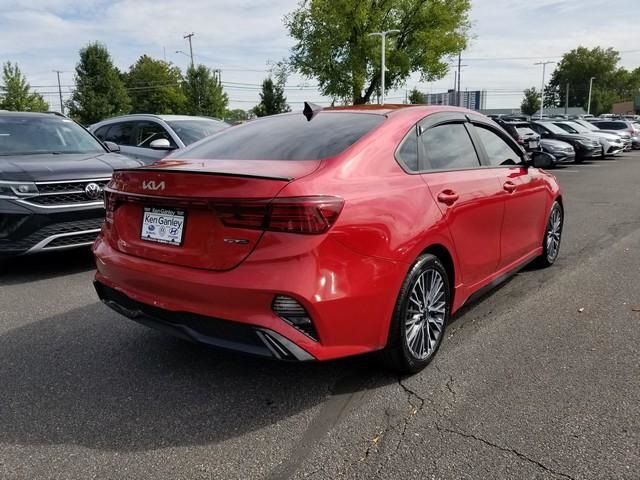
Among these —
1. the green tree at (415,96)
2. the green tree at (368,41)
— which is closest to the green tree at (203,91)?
the green tree at (368,41)

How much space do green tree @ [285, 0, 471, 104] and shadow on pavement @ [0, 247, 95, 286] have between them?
112ft

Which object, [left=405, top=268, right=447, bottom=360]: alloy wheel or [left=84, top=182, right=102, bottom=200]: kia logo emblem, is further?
[left=84, top=182, right=102, bottom=200]: kia logo emblem

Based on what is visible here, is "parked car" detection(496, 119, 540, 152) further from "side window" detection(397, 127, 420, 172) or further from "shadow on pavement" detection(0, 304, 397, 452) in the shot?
"shadow on pavement" detection(0, 304, 397, 452)

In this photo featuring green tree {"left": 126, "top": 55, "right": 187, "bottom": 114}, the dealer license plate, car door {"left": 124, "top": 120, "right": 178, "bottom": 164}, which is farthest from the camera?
green tree {"left": 126, "top": 55, "right": 187, "bottom": 114}

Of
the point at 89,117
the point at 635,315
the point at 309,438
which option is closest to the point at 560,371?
the point at 635,315

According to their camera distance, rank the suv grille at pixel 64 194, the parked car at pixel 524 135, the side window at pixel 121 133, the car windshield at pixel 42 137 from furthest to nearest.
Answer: the parked car at pixel 524 135 → the side window at pixel 121 133 → the car windshield at pixel 42 137 → the suv grille at pixel 64 194

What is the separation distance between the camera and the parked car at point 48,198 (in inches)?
196

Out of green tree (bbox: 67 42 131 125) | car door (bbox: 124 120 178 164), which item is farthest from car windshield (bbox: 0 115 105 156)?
green tree (bbox: 67 42 131 125)

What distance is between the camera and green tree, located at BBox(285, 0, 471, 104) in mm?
37500

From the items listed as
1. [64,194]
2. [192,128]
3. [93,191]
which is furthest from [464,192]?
[192,128]

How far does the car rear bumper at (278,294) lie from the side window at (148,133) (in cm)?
621

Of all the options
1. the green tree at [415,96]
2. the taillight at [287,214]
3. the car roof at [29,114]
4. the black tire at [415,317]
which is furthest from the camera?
the green tree at [415,96]

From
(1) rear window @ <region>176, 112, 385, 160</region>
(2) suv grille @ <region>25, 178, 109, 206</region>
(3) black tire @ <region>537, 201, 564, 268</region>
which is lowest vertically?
(3) black tire @ <region>537, 201, 564, 268</region>

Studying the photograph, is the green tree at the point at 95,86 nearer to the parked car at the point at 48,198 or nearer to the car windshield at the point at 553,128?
the car windshield at the point at 553,128
